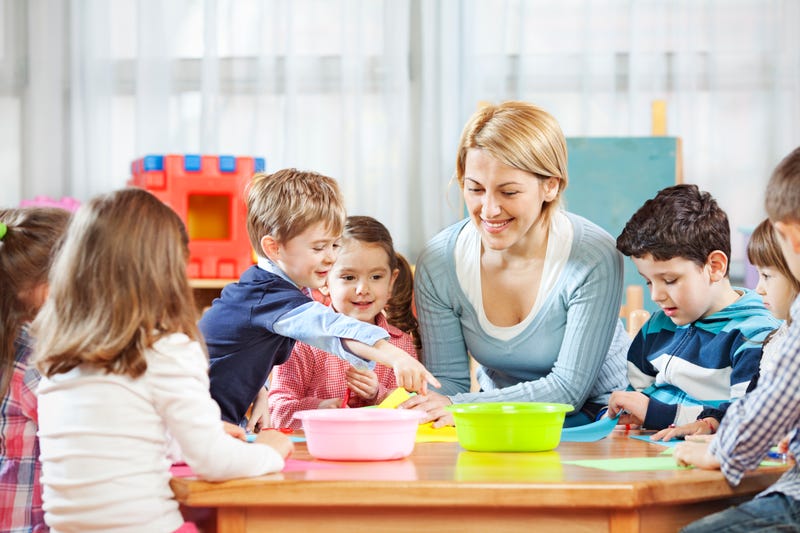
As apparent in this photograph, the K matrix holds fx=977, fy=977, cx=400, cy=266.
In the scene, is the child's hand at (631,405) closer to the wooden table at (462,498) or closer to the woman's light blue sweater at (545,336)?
the woman's light blue sweater at (545,336)

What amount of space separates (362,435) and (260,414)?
2.07 ft

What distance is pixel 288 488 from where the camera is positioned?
1.35 m

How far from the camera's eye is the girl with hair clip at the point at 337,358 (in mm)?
2312

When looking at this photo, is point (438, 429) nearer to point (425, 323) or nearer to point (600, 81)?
point (425, 323)

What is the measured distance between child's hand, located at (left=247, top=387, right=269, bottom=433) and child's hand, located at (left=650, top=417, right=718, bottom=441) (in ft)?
2.68

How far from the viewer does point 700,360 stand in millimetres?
2006

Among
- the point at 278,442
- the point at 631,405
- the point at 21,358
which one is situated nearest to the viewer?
the point at 278,442

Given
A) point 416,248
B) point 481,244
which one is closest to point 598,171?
point 416,248

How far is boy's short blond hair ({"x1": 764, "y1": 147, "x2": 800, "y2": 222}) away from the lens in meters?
1.47

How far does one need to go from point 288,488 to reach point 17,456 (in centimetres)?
57

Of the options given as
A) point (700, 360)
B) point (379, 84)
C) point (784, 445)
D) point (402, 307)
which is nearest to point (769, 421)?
point (784, 445)

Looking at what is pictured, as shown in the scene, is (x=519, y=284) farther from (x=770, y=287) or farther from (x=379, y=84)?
(x=379, y=84)

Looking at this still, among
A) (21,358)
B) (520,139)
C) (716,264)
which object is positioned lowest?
(21,358)

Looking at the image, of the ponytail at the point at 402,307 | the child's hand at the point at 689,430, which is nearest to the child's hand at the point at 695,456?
the child's hand at the point at 689,430
